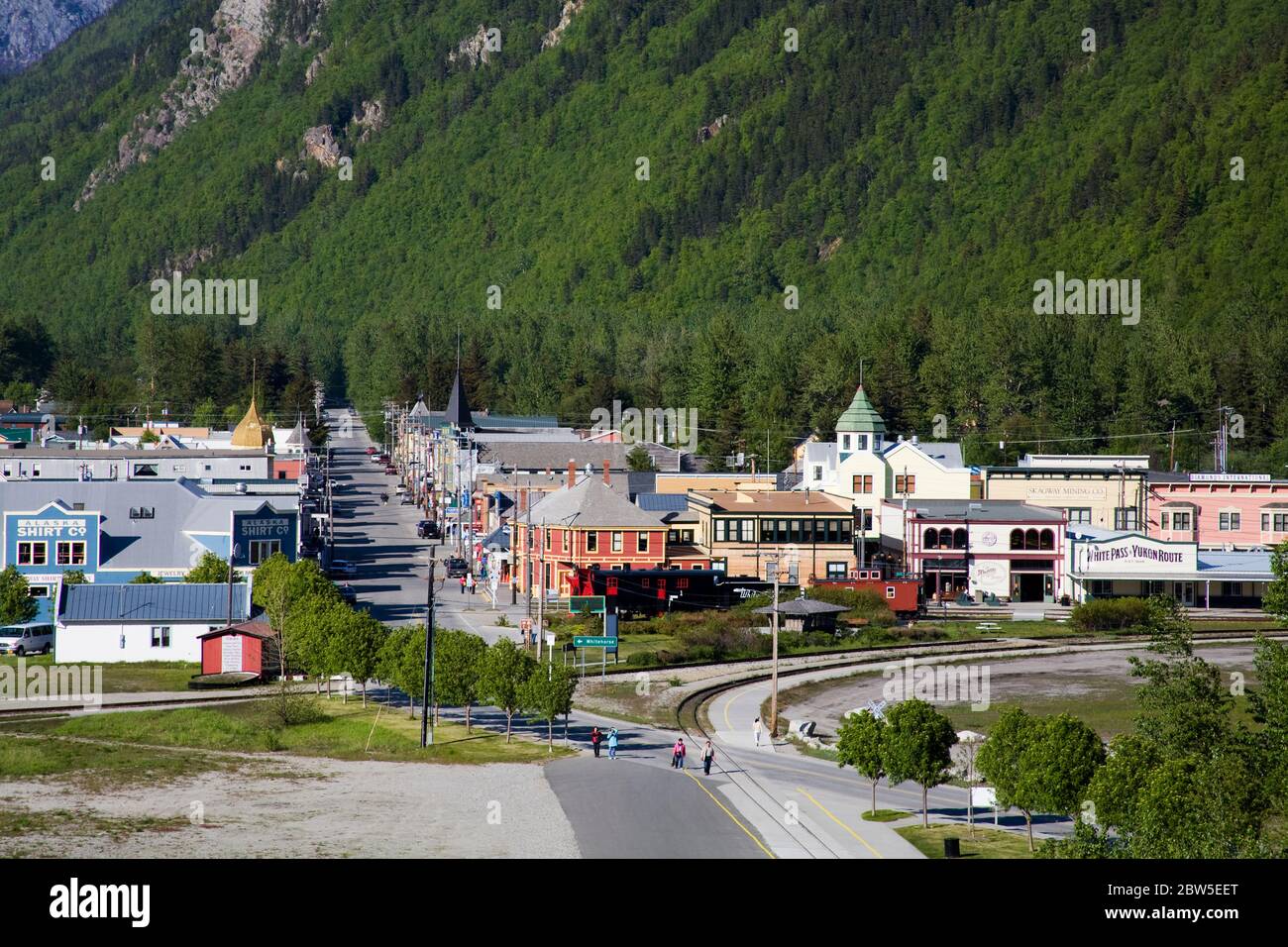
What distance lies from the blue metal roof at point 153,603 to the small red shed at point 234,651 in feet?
15.8

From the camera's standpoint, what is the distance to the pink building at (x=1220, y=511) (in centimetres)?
10556

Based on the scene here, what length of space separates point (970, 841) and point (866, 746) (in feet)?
14.1

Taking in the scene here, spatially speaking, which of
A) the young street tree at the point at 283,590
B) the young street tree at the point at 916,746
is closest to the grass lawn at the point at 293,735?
the young street tree at the point at 283,590

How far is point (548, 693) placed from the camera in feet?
175

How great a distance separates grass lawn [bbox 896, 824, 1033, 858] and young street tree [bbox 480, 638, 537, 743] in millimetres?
17127

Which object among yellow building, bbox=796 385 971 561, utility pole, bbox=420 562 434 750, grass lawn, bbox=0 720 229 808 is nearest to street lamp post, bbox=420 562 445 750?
utility pole, bbox=420 562 434 750

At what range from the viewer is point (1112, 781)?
117 ft

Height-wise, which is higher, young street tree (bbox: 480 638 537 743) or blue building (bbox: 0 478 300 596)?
blue building (bbox: 0 478 300 596)

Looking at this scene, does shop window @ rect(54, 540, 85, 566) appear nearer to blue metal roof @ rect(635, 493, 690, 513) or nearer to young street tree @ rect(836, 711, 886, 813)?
blue metal roof @ rect(635, 493, 690, 513)

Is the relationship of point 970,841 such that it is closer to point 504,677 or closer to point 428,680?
point 504,677

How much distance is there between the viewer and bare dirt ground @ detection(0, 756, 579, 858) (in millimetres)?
37625

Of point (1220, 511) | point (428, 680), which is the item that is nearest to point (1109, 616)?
point (1220, 511)
